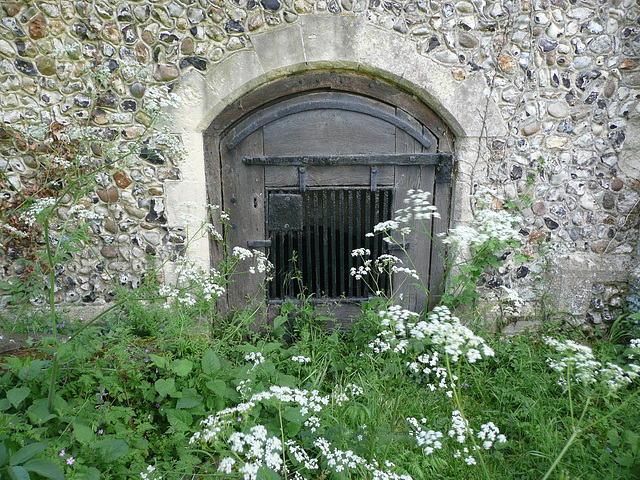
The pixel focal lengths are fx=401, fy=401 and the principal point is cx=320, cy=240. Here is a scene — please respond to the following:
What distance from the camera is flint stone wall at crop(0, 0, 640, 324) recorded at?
2.69 m

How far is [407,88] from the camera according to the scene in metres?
2.93

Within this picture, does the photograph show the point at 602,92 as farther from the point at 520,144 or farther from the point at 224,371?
the point at 224,371

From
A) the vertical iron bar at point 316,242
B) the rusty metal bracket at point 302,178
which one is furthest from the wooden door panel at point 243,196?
the vertical iron bar at point 316,242

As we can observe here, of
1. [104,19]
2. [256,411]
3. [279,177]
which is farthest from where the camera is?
[279,177]

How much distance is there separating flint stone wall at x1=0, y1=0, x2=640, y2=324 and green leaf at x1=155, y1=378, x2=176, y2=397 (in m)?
1.19

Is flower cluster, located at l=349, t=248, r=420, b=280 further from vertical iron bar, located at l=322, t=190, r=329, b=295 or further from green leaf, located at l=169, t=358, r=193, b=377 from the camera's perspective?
green leaf, located at l=169, t=358, r=193, b=377

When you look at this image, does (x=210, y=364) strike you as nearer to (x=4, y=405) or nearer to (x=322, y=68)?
(x=4, y=405)

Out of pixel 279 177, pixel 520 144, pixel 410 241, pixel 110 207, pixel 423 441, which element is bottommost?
pixel 423 441

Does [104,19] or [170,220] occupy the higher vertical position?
[104,19]

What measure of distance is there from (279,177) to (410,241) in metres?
1.14

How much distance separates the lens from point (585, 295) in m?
3.12

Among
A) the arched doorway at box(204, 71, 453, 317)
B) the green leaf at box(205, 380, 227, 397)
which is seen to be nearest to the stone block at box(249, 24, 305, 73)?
the arched doorway at box(204, 71, 453, 317)

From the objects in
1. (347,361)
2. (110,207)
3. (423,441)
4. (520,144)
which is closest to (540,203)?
(520,144)

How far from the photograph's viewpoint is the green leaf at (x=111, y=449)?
1578mm
